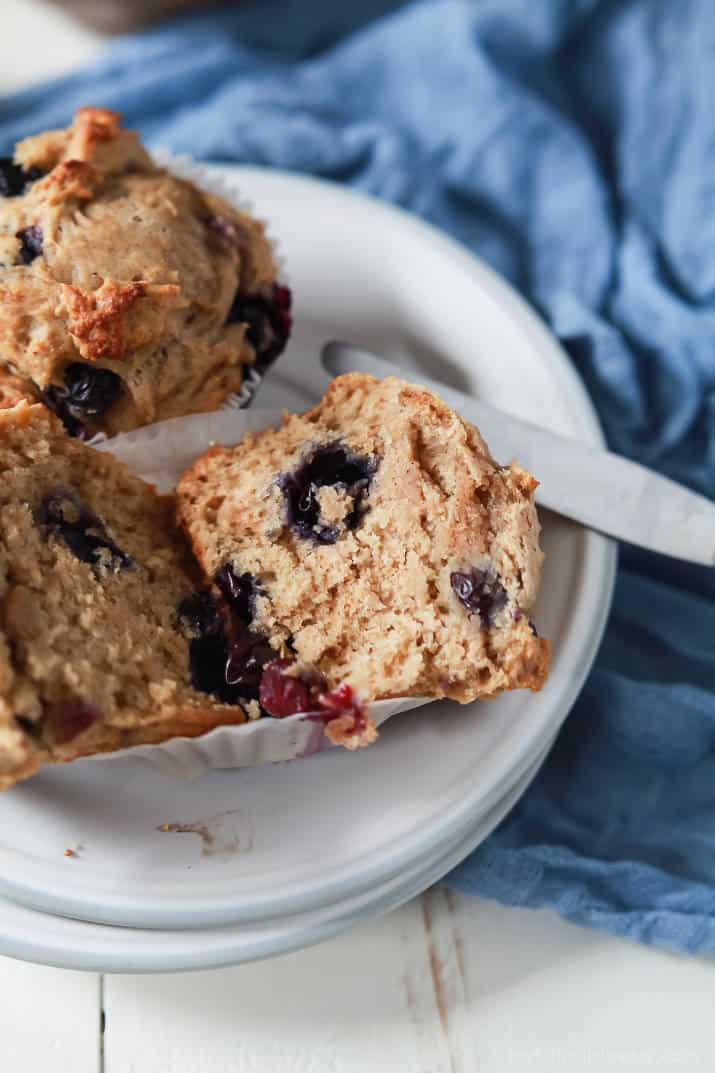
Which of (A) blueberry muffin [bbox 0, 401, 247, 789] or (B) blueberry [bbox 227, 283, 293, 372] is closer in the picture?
(A) blueberry muffin [bbox 0, 401, 247, 789]

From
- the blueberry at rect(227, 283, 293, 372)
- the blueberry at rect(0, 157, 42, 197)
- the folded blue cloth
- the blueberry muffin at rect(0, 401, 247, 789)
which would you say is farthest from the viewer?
the folded blue cloth

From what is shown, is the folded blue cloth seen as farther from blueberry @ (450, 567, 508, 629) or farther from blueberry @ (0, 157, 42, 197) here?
blueberry @ (0, 157, 42, 197)

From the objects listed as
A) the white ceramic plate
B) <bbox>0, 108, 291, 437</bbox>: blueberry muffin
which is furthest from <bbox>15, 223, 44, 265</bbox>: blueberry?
the white ceramic plate

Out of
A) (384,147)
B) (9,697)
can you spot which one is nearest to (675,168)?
(384,147)

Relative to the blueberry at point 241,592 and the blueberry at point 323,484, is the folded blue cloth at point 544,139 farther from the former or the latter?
the blueberry at point 241,592

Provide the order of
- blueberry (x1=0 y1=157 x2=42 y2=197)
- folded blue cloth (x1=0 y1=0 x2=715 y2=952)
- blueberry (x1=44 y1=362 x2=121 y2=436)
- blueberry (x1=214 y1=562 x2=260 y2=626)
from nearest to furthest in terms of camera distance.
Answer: blueberry (x1=214 y1=562 x2=260 y2=626), blueberry (x1=44 y1=362 x2=121 y2=436), blueberry (x1=0 y1=157 x2=42 y2=197), folded blue cloth (x1=0 y1=0 x2=715 y2=952)

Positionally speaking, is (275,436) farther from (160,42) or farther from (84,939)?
(160,42)

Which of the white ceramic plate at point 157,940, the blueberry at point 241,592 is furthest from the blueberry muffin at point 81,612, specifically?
the white ceramic plate at point 157,940
